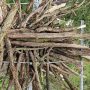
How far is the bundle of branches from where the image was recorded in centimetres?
279

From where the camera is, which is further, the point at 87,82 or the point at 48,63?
the point at 87,82

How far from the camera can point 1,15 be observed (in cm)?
274

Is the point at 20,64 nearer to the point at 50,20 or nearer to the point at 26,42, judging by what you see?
the point at 26,42

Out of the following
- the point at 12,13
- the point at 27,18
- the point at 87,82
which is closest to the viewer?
the point at 12,13

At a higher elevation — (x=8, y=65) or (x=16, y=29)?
(x=16, y=29)

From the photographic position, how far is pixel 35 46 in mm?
2932

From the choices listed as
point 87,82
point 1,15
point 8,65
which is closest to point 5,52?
point 8,65

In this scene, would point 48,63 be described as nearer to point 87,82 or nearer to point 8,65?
point 8,65

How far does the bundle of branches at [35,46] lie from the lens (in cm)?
279

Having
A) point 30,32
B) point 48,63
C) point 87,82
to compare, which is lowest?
point 87,82

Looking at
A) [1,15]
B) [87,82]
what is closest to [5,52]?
[1,15]

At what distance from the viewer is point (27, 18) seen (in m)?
2.91

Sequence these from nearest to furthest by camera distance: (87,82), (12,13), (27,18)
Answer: (12,13) < (27,18) < (87,82)

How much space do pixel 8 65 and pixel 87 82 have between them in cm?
254
